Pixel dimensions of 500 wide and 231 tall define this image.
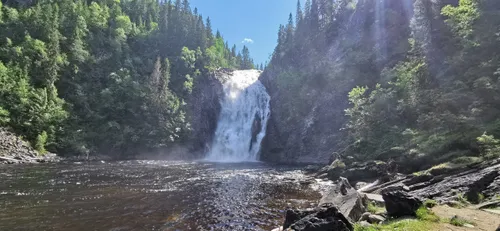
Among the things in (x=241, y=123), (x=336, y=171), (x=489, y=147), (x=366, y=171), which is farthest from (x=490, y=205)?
(x=241, y=123)

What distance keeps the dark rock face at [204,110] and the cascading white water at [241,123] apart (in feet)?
5.07

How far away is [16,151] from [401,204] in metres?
41.3

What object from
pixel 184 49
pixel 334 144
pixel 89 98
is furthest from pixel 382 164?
pixel 184 49

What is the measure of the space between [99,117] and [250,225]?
4530cm

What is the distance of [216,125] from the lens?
6172 cm

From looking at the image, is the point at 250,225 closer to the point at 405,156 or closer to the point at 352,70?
the point at 405,156

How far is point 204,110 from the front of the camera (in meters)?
64.6

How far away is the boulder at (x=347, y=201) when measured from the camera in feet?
35.2

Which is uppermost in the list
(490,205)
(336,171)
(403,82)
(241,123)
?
(403,82)

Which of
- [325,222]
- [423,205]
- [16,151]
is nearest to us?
[325,222]

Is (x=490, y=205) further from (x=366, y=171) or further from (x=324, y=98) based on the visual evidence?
(x=324, y=98)

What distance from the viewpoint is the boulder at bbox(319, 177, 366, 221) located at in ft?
35.2

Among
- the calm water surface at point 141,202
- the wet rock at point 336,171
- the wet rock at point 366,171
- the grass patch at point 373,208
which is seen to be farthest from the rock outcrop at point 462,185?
the wet rock at point 336,171

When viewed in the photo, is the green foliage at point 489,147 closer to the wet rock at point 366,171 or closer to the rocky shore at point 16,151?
the wet rock at point 366,171
